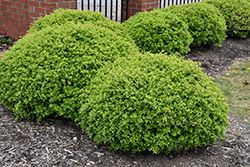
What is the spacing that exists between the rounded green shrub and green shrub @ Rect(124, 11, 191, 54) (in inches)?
80.5

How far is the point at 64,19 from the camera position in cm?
493

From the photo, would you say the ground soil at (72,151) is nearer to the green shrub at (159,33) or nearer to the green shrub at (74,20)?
the green shrub at (74,20)

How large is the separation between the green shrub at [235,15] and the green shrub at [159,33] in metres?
2.23

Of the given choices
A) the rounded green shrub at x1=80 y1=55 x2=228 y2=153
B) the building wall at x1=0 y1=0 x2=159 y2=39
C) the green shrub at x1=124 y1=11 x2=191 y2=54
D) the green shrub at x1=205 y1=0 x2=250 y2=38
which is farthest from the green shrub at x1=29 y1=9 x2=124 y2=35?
the green shrub at x1=205 y1=0 x2=250 y2=38

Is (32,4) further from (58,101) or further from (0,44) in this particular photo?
(58,101)

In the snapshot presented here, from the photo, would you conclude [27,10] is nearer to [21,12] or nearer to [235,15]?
[21,12]

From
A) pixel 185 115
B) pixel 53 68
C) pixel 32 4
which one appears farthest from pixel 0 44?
pixel 185 115

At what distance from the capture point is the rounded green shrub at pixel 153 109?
3.29 m

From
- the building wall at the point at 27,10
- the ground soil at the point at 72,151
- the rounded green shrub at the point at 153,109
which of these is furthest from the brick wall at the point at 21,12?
the rounded green shrub at the point at 153,109

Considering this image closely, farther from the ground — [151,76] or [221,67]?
[151,76]

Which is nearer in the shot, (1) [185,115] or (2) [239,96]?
(1) [185,115]

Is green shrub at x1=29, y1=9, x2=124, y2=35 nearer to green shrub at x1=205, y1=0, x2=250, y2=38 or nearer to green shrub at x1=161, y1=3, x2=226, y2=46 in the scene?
green shrub at x1=161, y1=3, x2=226, y2=46

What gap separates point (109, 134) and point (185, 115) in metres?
0.67

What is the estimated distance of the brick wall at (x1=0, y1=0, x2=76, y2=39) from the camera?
588cm
